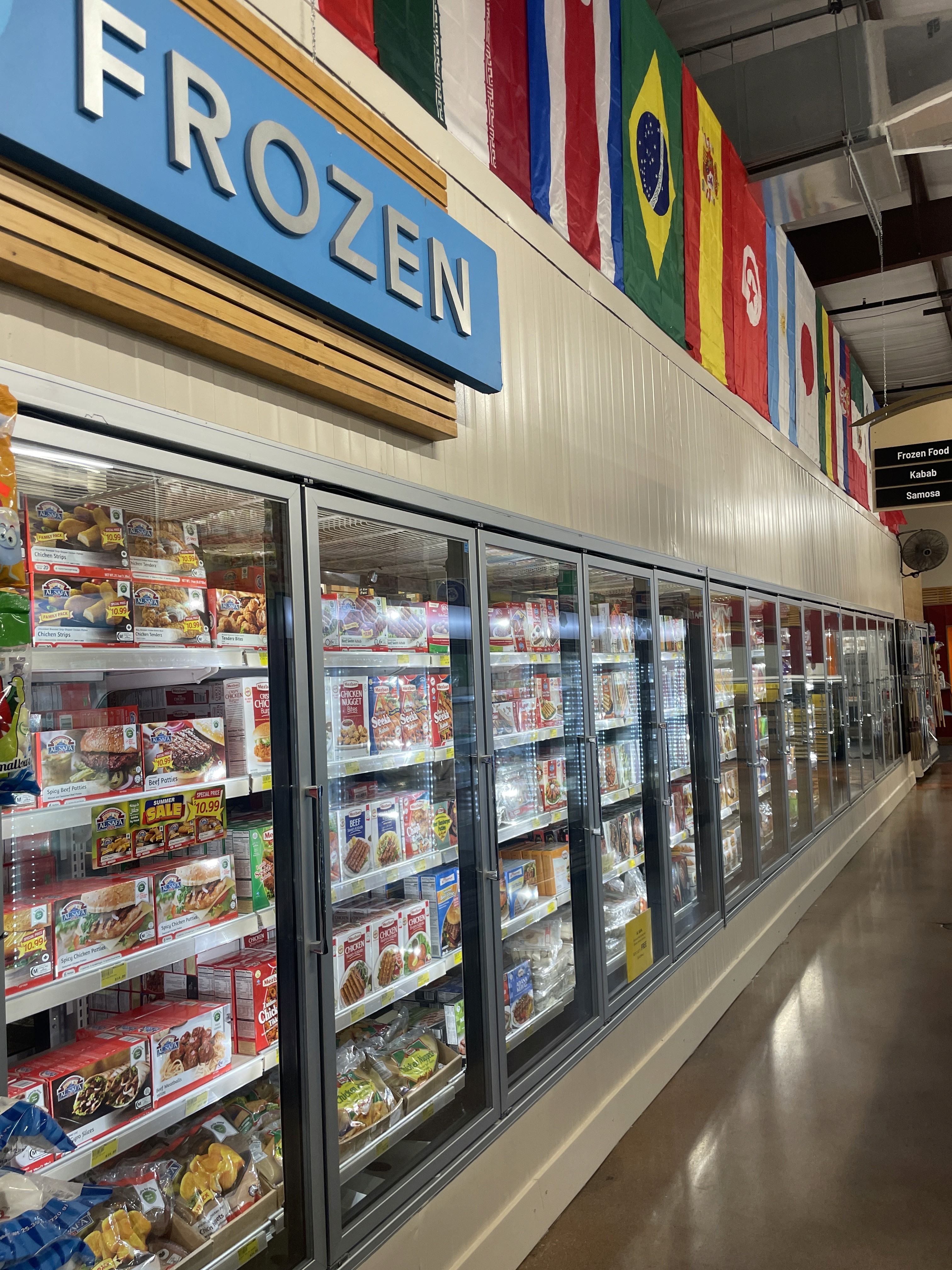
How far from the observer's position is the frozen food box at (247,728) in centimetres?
225

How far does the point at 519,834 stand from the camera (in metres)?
3.44

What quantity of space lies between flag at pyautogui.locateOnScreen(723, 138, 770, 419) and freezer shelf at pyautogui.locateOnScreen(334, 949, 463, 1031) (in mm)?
4557

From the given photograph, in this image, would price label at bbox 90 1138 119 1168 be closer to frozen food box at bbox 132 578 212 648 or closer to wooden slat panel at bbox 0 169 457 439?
frozen food box at bbox 132 578 212 648

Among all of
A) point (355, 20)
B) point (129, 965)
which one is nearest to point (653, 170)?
point (355, 20)

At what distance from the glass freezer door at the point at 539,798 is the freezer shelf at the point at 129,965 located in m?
1.13

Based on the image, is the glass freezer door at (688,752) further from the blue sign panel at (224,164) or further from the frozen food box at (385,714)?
the blue sign panel at (224,164)

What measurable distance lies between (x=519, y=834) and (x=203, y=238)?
2280 mm

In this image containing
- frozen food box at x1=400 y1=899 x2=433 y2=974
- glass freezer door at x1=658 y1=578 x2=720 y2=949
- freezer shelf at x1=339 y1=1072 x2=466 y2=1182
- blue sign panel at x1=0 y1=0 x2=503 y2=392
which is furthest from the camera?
glass freezer door at x1=658 y1=578 x2=720 y2=949

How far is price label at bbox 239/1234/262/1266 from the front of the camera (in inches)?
81.9

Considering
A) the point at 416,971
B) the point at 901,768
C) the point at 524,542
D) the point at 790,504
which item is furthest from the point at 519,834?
the point at 901,768

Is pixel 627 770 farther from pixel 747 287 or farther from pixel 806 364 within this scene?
pixel 806 364

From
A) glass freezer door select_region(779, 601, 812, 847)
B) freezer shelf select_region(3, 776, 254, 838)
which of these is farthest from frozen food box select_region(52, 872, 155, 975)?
glass freezer door select_region(779, 601, 812, 847)

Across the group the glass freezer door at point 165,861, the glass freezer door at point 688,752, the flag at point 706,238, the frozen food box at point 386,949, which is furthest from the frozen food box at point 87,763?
the flag at point 706,238

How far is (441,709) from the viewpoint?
3.05 meters
